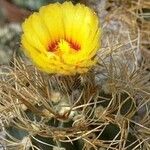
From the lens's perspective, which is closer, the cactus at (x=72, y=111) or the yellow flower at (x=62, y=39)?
the yellow flower at (x=62, y=39)

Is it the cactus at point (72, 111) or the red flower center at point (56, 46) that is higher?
the red flower center at point (56, 46)

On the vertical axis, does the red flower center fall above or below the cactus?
above

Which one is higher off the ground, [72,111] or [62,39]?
[62,39]

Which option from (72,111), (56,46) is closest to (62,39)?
(56,46)

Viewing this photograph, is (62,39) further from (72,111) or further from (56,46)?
(72,111)

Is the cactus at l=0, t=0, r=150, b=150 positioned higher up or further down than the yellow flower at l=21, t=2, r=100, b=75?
further down

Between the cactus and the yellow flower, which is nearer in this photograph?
the yellow flower

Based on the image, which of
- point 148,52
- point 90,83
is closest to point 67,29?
point 90,83

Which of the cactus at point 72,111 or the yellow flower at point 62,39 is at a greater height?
the yellow flower at point 62,39

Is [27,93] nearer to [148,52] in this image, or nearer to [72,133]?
[72,133]
